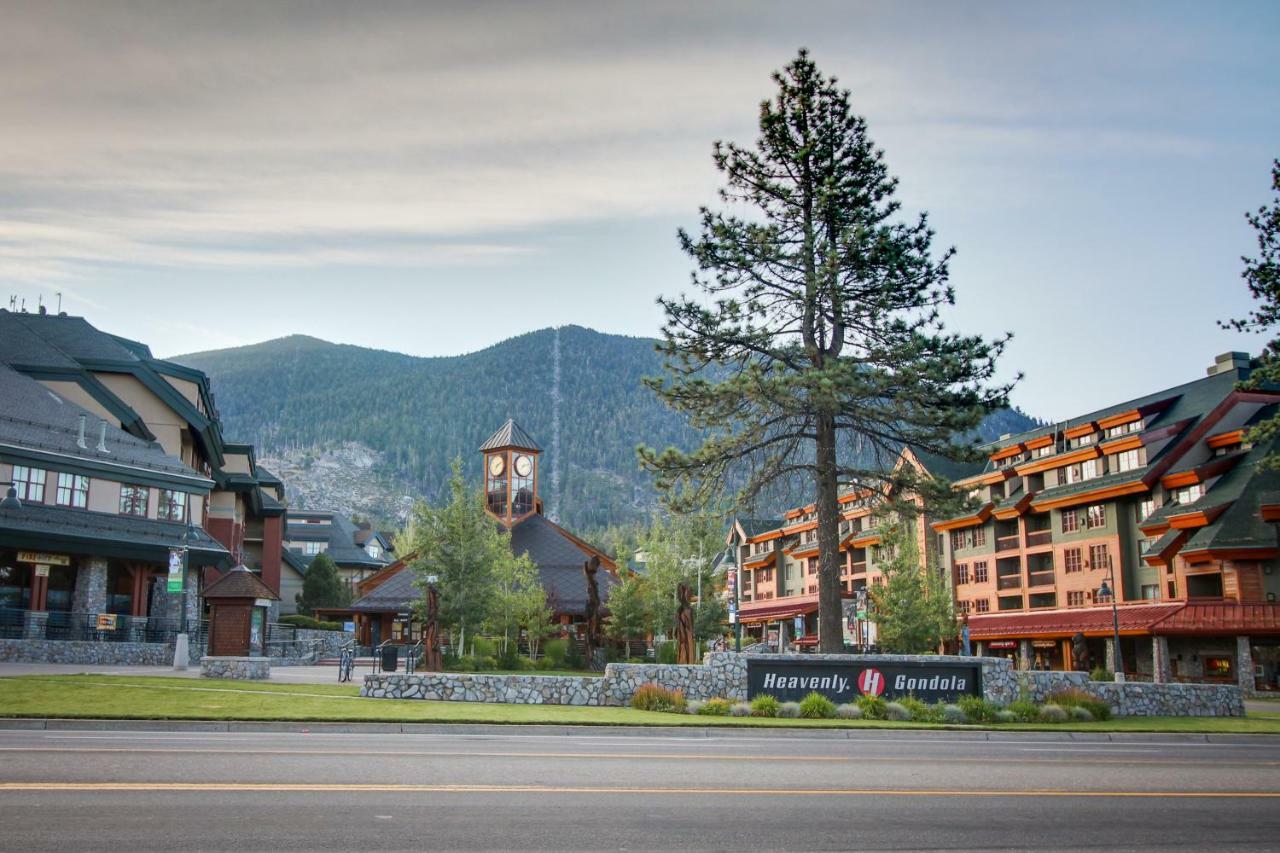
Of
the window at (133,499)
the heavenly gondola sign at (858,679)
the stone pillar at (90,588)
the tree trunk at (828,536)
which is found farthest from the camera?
the window at (133,499)

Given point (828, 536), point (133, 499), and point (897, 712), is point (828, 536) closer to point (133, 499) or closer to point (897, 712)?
point (897, 712)

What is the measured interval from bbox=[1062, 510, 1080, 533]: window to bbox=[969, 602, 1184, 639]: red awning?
5.23 m

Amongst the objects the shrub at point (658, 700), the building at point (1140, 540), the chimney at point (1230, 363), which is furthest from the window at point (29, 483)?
the chimney at point (1230, 363)

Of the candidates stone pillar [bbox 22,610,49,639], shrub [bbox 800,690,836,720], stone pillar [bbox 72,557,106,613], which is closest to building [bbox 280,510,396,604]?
stone pillar [bbox 72,557,106,613]

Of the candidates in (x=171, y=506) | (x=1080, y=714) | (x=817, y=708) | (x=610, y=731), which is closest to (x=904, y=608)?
(x=1080, y=714)

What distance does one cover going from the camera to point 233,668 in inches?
1252

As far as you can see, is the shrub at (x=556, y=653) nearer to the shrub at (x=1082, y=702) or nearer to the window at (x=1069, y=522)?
the shrub at (x=1082, y=702)

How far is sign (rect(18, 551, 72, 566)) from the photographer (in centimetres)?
4234

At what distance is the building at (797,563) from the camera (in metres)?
74.4

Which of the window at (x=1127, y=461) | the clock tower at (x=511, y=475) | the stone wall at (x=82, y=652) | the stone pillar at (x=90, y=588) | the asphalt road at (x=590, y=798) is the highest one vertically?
the clock tower at (x=511, y=475)

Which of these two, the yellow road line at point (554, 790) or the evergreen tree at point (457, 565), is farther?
the evergreen tree at point (457, 565)

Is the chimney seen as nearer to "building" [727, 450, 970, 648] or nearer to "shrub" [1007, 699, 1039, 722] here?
"building" [727, 450, 970, 648]

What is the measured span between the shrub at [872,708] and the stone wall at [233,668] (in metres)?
17.8

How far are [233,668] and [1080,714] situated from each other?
A: 24.2m
